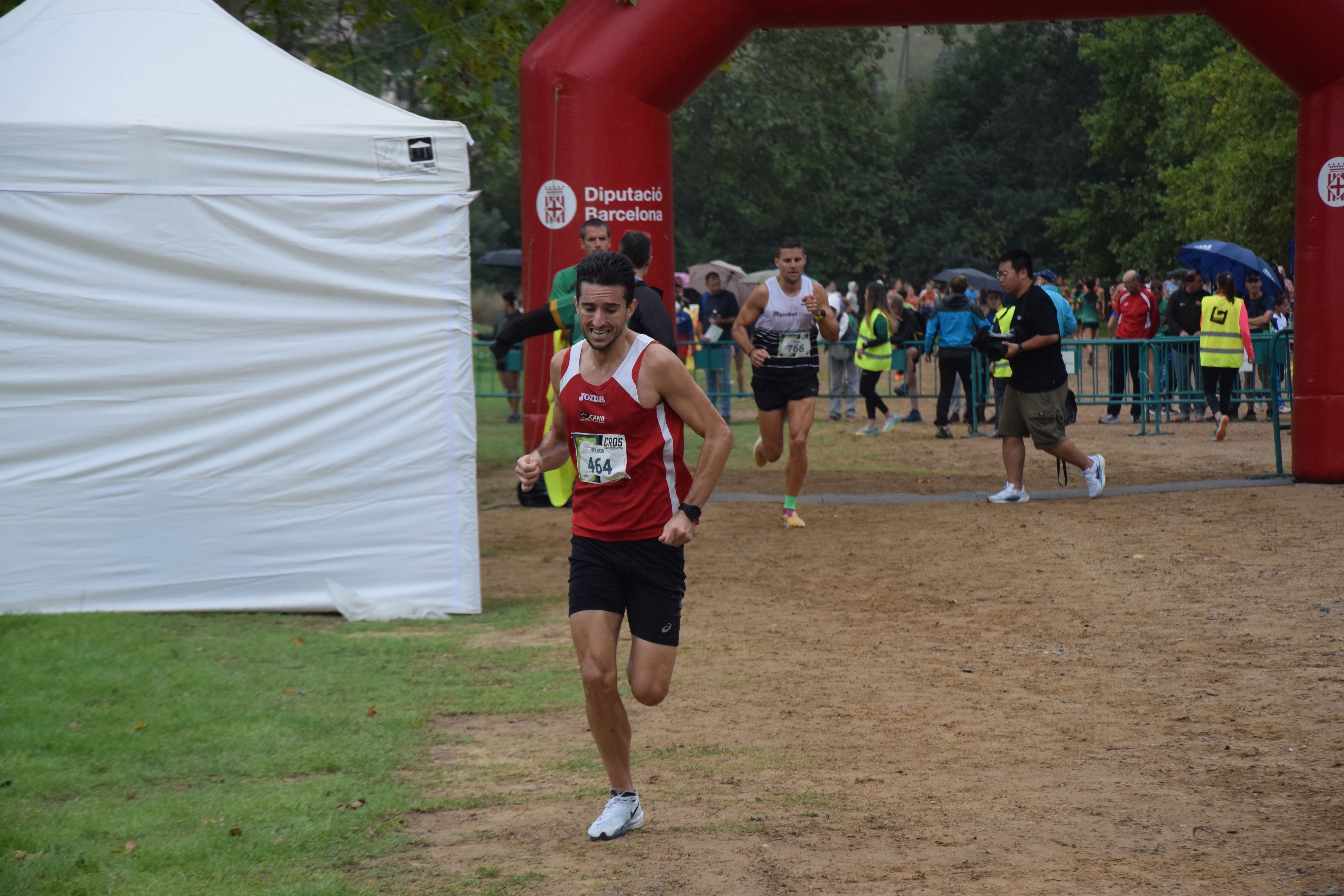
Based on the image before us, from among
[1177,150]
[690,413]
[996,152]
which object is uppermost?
[996,152]

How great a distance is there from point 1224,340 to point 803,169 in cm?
4017

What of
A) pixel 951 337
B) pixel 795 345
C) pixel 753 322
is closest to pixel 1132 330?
pixel 951 337

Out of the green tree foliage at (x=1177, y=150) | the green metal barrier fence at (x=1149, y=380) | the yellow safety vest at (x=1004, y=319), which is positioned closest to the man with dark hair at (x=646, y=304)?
the yellow safety vest at (x=1004, y=319)

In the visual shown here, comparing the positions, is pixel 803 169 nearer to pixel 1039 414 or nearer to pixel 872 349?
pixel 872 349

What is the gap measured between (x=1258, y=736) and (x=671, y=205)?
7608 mm

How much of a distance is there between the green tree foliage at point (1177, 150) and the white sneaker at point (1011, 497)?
566 inches

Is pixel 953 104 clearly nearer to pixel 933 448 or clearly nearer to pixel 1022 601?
pixel 933 448

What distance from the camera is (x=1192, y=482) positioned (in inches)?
511

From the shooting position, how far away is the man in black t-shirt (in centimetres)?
1122

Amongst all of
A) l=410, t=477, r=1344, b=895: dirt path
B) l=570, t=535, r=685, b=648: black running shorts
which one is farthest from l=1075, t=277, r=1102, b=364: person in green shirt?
l=570, t=535, r=685, b=648: black running shorts

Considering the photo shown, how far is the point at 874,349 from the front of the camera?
18438 millimetres

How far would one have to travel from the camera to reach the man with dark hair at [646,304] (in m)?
7.66

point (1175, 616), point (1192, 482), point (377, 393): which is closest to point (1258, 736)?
point (1175, 616)

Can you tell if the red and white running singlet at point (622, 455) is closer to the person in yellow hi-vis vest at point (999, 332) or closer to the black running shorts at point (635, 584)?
the black running shorts at point (635, 584)
